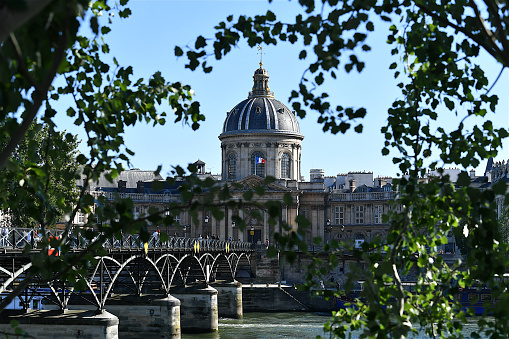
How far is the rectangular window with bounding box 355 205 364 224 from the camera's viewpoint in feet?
324

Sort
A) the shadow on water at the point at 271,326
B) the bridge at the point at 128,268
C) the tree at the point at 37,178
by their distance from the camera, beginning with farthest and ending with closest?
the shadow on water at the point at 271,326 < the bridge at the point at 128,268 < the tree at the point at 37,178

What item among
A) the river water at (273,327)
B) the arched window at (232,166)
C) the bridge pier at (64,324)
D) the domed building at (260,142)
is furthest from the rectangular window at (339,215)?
the bridge pier at (64,324)

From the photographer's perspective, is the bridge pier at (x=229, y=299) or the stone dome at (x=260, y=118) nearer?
the bridge pier at (x=229, y=299)

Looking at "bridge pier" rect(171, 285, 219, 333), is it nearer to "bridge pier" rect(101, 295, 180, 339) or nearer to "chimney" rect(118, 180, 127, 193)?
"bridge pier" rect(101, 295, 180, 339)

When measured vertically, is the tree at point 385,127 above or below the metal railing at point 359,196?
below

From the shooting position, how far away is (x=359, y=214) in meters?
98.9

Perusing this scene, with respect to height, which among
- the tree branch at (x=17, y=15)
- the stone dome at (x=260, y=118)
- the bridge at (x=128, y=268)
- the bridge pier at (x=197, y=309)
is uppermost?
the stone dome at (x=260, y=118)

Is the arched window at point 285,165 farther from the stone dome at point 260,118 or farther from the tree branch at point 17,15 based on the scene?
the tree branch at point 17,15

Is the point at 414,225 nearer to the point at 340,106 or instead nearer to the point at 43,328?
the point at 340,106

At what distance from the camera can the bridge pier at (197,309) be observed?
51.2m

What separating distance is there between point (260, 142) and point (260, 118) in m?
2.70

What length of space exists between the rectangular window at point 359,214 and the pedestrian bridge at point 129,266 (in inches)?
803

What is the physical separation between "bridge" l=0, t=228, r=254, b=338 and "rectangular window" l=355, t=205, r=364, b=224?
20.8m

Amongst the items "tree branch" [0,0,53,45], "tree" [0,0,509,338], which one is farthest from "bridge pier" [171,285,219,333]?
"tree branch" [0,0,53,45]
